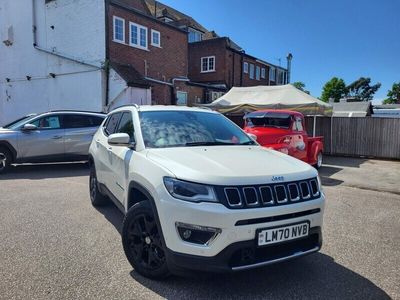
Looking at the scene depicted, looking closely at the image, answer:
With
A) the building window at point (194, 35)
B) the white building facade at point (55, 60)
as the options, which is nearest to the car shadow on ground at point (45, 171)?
the white building facade at point (55, 60)

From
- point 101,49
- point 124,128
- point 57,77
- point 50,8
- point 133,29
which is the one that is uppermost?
point 50,8

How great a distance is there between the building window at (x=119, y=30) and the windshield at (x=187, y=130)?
615 inches

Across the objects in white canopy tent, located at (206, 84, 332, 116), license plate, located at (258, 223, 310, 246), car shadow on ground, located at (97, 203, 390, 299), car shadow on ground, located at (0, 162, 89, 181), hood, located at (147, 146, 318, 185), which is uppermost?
white canopy tent, located at (206, 84, 332, 116)

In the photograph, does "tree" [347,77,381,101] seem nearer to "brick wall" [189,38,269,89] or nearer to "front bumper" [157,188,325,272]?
"brick wall" [189,38,269,89]

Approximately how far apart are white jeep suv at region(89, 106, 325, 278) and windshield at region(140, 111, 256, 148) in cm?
2

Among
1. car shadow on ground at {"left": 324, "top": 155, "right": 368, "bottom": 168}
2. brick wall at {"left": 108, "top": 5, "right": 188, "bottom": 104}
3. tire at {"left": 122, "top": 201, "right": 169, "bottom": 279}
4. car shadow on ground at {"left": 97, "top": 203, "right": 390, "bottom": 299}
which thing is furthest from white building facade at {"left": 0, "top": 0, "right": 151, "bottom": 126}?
car shadow on ground at {"left": 97, "top": 203, "right": 390, "bottom": 299}

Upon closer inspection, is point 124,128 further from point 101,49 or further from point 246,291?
point 101,49

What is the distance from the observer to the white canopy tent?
1397 cm

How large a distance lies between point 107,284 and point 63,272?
22.5 inches

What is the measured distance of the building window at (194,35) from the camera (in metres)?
30.8

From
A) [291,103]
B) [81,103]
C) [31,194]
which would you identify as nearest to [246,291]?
[31,194]

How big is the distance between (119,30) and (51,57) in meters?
4.57

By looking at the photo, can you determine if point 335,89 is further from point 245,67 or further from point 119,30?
point 119,30

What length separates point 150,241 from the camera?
11.0 ft
